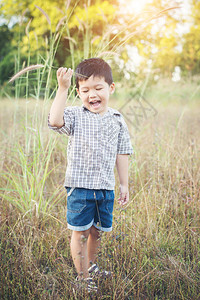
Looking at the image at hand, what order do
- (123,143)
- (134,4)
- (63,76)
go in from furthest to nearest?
(134,4)
(123,143)
(63,76)

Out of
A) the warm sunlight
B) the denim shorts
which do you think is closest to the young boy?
the denim shorts

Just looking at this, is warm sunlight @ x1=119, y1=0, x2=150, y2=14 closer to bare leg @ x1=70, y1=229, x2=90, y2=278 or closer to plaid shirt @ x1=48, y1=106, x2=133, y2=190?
plaid shirt @ x1=48, y1=106, x2=133, y2=190

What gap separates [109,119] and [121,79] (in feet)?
10.7

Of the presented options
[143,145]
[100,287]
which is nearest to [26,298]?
[100,287]

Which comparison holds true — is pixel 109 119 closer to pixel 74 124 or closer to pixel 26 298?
pixel 74 124

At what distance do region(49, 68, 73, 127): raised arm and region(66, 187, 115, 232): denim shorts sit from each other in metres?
0.38

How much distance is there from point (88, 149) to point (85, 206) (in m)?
0.30

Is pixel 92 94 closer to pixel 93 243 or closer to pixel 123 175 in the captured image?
pixel 123 175

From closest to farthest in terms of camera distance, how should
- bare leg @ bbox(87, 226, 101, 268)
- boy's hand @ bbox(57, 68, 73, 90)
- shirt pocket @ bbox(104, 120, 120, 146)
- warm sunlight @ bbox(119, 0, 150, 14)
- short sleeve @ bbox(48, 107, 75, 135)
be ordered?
boy's hand @ bbox(57, 68, 73, 90) < short sleeve @ bbox(48, 107, 75, 135) < shirt pocket @ bbox(104, 120, 120, 146) < bare leg @ bbox(87, 226, 101, 268) < warm sunlight @ bbox(119, 0, 150, 14)

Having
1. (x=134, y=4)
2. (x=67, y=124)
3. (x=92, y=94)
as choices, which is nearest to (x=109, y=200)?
(x=67, y=124)

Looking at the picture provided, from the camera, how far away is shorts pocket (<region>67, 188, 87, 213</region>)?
1.44m

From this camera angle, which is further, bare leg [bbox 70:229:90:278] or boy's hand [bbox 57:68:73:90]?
bare leg [bbox 70:229:90:278]

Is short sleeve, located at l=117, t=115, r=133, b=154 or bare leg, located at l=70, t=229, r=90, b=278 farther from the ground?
short sleeve, located at l=117, t=115, r=133, b=154

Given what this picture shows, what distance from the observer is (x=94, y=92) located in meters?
1.46
